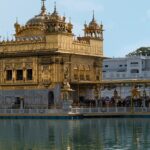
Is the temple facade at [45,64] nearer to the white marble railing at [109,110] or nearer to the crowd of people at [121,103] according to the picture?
the crowd of people at [121,103]

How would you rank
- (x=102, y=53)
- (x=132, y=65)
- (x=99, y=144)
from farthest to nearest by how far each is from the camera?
(x=132, y=65)
(x=102, y=53)
(x=99, y=144)

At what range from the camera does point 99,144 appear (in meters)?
27.8

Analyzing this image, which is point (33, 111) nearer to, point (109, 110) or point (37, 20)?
point (109, 110)

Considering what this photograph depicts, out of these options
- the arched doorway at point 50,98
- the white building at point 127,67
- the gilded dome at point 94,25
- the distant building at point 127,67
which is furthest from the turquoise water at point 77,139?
the distant building at point 127,67

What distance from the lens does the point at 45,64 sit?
54.8 m

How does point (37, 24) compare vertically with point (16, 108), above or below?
above

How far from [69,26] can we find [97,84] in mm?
5579

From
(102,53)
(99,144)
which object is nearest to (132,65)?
(102,53)

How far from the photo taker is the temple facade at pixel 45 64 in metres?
54.1

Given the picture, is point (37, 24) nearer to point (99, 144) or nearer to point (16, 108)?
point (16, 108)

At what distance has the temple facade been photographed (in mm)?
54125

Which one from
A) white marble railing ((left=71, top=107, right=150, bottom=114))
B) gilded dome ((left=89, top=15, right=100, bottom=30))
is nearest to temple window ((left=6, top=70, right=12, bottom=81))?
gilded dome ((left=89, top=15, right=100, bottom=30))

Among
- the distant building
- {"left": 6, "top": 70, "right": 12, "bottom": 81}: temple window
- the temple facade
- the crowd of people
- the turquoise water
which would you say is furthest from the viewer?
the distant building

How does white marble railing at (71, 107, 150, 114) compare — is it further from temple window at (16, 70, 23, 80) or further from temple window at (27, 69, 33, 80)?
temple window at (16, 70, 23, 80)
